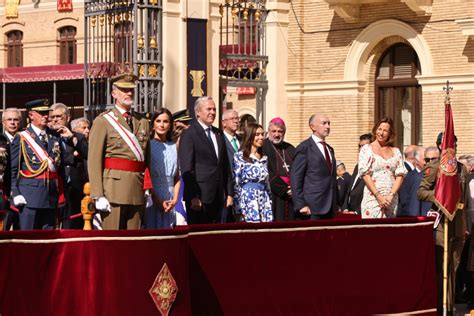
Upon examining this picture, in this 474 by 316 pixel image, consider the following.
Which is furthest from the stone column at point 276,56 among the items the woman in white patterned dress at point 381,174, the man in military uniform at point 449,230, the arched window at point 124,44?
the man in military uniform at point 449,230

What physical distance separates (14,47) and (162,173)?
91.9ft

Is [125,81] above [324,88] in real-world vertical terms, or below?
below

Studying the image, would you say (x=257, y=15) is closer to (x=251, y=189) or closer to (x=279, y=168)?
(x=279, y=168)

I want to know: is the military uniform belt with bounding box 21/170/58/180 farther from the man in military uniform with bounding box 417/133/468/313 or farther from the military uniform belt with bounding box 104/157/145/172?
the man in military uniform with bounding box 417/133/468/313

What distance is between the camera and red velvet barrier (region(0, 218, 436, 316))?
31.7ft

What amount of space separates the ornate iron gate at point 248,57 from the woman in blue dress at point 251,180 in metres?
10.9

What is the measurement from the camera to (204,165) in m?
13.2

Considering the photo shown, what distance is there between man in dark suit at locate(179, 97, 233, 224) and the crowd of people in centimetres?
1

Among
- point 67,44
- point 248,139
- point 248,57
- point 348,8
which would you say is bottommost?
point 248,139

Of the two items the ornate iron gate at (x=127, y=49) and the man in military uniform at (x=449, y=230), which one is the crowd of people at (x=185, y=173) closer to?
the man in military uniform at (x=449, y=230)

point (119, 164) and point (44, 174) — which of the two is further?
point (44, 174)

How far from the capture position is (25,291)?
953 cm

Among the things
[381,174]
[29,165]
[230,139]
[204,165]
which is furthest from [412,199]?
[29,165]

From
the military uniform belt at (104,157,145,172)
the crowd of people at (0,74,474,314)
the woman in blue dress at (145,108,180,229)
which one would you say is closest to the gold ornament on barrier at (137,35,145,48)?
the crowd of people at (0,74,474,314)
